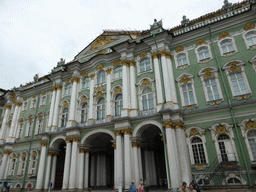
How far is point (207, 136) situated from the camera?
Result: 16.7 metres

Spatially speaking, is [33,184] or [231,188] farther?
[33,184]

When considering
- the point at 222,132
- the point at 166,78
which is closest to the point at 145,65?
the point at 166,78

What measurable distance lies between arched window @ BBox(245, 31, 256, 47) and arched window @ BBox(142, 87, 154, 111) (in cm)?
1018

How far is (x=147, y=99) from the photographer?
802 inches

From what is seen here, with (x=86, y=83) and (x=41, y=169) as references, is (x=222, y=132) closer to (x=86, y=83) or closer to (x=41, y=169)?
(x=86, y=83)

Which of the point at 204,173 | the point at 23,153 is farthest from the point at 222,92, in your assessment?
the point at 23,153

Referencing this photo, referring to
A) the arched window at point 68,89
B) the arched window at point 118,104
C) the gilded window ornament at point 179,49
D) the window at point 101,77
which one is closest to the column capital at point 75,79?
the arched window at point 68,89

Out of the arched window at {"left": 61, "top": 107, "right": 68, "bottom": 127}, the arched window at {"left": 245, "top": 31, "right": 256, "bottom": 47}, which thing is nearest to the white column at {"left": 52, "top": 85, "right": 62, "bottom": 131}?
the arched window at {"left": 61, "top": 107, "right": 68, "bottom": 127}

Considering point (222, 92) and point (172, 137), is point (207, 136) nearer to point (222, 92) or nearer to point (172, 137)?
point (172, 137)

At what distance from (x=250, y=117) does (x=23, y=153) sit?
27447mm

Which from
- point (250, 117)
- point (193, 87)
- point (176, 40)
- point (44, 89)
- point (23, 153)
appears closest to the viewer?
point (250, 117)

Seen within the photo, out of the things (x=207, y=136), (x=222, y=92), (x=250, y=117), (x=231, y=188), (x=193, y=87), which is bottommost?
(x=231, y=188)

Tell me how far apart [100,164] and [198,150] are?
13046mm

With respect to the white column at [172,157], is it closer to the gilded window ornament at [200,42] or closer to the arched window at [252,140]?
the arched window at [252,140]
